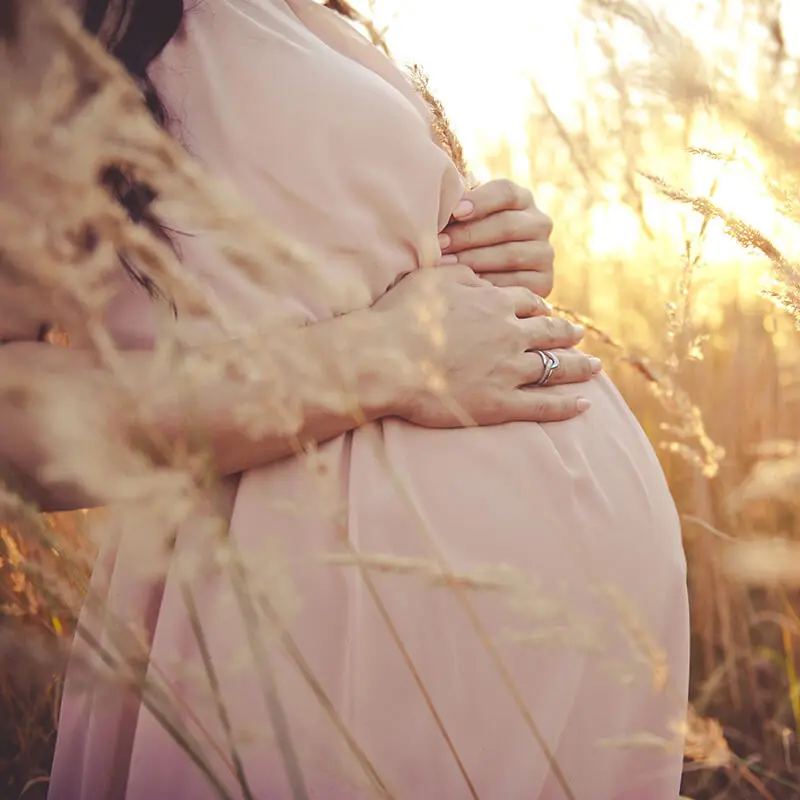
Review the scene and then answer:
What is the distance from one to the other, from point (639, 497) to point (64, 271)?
0.85 metres

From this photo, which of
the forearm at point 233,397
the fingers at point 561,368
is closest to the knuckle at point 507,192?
the fingers at point 561,368

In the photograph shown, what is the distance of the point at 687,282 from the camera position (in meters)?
1.19

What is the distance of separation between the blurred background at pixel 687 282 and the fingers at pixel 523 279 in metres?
0.12

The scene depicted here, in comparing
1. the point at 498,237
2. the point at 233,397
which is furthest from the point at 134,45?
the point at 498,237

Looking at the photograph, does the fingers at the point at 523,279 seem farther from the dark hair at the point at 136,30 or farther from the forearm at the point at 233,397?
the dark hair at the point at 136,30

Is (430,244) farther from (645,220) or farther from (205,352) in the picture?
(645,220)

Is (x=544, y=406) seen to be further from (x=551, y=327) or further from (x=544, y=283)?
(x=544, y=283)

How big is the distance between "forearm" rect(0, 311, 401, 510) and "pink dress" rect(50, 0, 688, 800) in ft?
0.19

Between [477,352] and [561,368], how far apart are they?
17 centimetres

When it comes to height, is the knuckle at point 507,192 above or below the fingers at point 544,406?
above

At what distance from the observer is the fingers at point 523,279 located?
124cm

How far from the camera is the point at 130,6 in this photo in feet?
3.24

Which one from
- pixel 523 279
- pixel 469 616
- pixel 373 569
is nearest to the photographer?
pixel 373 569

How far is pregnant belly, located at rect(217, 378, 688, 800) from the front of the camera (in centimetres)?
90
